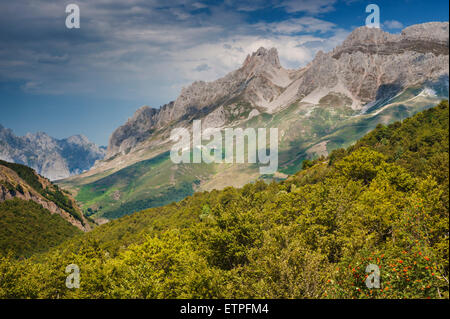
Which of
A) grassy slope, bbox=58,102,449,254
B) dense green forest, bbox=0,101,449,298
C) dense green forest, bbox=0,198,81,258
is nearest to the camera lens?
dense green forest, bbox=0,101,449,298

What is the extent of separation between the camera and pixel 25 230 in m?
164

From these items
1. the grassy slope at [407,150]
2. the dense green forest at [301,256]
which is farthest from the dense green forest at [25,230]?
the dense green forest at [301,256]

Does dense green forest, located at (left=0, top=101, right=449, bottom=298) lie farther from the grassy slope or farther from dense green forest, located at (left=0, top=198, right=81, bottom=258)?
dense green forest, located at (left=0, top=198, right=81, bottom=258)

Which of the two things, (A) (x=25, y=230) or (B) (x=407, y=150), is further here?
(A) (x=25, y=230)

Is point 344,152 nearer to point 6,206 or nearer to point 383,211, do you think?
point 383,211

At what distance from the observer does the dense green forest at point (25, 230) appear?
14250cm

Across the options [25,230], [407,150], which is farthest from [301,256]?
[25,230]

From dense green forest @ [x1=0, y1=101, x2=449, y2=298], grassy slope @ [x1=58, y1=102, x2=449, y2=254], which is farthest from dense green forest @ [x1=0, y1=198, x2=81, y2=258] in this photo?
dense green forest @ [x1=0, y1=101, x2=449, y2=298]

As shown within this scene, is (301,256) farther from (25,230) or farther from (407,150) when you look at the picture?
(25,230)

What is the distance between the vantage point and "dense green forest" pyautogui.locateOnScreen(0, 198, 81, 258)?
142 metres

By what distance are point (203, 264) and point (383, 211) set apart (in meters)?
26.1
